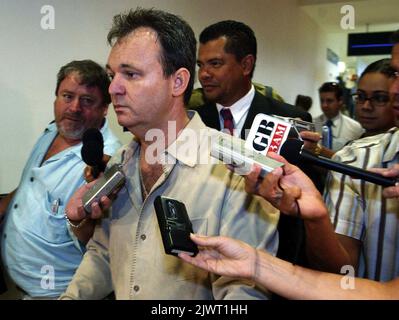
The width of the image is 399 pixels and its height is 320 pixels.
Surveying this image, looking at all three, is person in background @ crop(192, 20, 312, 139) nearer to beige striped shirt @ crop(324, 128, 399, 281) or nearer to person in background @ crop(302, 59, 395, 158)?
person in background @ crop(302, 59, 395, 158)

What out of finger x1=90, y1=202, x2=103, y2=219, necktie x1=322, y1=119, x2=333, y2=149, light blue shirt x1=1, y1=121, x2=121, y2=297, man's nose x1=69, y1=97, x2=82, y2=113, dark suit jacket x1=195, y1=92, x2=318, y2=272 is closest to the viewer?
finger x1=90, y1=202, x2=103, y2=219

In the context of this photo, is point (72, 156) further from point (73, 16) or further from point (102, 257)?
point (73, 16)

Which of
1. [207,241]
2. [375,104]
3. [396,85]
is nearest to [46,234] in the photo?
[207,241]

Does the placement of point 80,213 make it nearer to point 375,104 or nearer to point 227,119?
point 227,119

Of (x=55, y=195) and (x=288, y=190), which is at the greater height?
(x=288, y=190)

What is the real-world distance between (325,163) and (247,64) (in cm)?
121

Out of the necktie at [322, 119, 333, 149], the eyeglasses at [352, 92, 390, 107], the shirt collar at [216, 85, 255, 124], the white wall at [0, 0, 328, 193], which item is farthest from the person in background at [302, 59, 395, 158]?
the white wall at [0, 0, 328, 193]

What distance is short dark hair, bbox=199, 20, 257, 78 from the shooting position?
190 cm

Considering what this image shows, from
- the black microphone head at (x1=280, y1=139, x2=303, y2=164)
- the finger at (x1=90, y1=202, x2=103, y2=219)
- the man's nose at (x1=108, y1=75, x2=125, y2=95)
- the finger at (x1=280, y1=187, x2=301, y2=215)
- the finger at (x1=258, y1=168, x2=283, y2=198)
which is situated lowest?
the finger at (x1=90, y1=202, x2=103, y2=219)

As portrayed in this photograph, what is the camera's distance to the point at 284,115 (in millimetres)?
1705

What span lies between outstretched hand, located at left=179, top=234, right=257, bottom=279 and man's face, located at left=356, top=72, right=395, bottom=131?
1.14 m

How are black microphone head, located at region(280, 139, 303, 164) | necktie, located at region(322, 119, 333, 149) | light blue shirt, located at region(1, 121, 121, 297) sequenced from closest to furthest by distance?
black microphone head, located at region(280, 139, 303, 164) → light blue shirt, located at region(1, 121, 121, 297) → necktie, located at region(322, 119, 333, 149)

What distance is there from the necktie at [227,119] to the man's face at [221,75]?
0.03 meters

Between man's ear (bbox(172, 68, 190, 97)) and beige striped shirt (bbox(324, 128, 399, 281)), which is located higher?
man's ear (bbox(172, 68, 190, 97))
